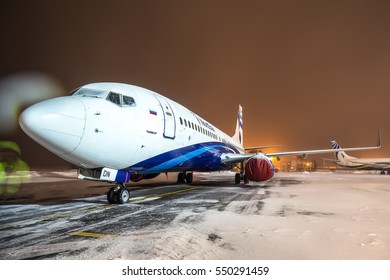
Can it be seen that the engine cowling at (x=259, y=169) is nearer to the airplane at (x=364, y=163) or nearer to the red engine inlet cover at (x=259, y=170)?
the red engine inlet cover at (x=259, y=170)

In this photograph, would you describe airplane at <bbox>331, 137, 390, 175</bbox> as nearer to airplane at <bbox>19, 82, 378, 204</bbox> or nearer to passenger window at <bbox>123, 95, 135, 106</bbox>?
airplane at <bbox>19, 82, 378, 204</bbox>

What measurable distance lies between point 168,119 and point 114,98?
2553 millimetres

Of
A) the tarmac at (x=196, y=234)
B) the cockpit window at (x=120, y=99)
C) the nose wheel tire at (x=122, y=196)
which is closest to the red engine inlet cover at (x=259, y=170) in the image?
the tarmac at (x=196, y=234)

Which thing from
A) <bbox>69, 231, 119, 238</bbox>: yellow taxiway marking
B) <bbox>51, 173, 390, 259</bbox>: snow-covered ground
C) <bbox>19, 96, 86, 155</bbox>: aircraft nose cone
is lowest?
<bbox>51, 173, 390, 259</bbox>: snow-covered ground

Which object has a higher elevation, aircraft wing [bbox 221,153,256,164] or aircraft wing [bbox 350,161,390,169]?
aircraft wing [bbox 221,153,256,164]

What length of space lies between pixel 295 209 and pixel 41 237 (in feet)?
19.4

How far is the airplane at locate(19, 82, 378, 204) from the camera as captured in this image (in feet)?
20.0

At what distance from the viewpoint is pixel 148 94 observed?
31.1 ft

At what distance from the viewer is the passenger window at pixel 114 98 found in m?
7.66

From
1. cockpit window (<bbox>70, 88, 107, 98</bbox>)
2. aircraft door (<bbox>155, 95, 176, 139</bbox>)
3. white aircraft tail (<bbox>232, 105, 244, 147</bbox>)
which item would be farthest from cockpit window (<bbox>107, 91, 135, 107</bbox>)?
white aircraft tail (<bbox>232, 105, 244, 147</bbox>)

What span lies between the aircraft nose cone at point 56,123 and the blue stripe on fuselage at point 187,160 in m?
2.37
